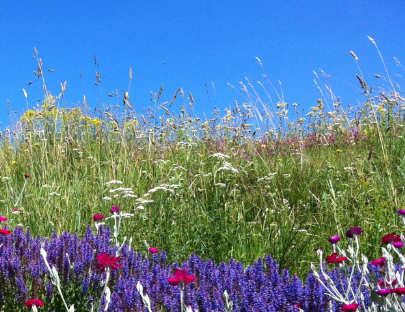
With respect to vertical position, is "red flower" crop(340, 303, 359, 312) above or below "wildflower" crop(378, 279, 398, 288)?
below

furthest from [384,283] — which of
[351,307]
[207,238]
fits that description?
[207,238]

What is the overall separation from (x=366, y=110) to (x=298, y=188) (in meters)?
4.70

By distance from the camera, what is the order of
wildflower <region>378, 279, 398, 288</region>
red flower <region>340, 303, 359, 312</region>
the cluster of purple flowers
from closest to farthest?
red flower <region>340, 303, 359, 312</region> < wildflower <region>378, 279, 398, 288</region> < the cluster of purple flowers

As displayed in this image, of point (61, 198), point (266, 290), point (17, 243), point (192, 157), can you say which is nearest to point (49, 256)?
point (17, 243)

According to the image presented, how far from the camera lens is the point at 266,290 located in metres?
2.31

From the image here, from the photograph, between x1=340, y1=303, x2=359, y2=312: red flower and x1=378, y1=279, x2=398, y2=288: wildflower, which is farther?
x1=378, y1=279, x2=398, y2=288: wildflower

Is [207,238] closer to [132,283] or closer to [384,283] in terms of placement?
[132,283]

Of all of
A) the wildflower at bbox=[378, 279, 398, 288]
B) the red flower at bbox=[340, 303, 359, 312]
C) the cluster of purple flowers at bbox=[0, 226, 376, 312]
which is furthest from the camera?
the cluster of purple flowers at bbox=[0, 226, 376, 312]

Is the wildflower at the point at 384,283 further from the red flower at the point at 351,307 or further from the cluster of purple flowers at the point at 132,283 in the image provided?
the cluster of purple flowers at the point at 132,283

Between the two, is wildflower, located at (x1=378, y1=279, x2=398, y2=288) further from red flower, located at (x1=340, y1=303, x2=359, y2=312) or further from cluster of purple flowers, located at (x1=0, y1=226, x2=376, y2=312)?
cluster of purple flowers, located at (x1=0, y1=226, x2=376, y2=312)

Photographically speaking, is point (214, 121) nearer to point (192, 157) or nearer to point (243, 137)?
point (243, 137)

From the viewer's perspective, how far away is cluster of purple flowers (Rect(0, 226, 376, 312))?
2.25m

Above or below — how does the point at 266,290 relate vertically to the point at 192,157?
below

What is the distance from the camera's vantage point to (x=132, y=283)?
2436mm
